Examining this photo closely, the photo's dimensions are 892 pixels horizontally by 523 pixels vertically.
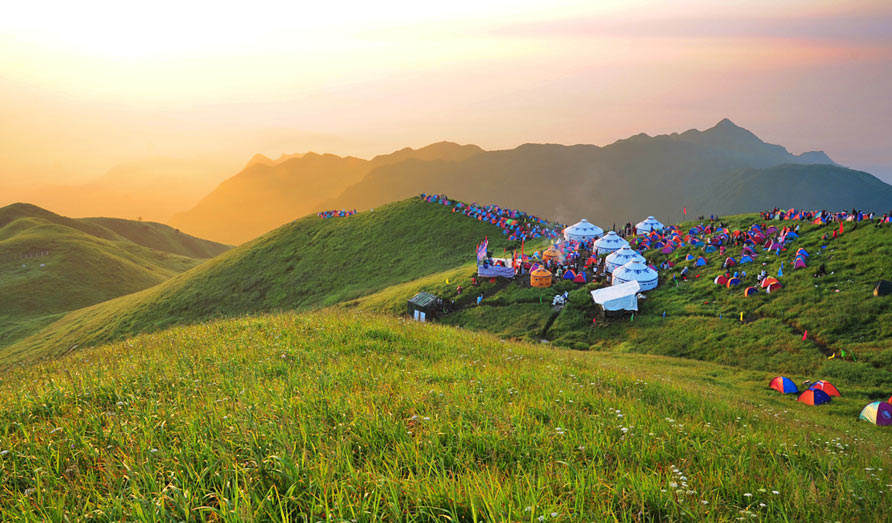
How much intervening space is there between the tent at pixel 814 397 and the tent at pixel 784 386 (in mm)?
933

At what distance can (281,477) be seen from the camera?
11.6 feet

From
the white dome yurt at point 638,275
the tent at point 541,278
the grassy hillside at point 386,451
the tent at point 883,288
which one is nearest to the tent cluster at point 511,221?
the tent at point 541,278

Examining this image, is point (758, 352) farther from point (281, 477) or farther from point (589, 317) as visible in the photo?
point (281, 477)

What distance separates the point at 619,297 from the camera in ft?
129

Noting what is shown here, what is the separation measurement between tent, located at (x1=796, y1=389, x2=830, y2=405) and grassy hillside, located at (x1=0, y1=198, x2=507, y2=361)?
47164 millimetres

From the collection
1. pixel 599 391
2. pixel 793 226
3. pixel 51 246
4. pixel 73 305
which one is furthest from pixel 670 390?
pixel 51 246

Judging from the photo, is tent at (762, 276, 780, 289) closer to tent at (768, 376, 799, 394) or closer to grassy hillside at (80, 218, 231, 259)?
tent at (768, 376, 799, 394)

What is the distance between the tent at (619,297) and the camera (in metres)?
39.1

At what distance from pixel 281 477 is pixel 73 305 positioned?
118537mm

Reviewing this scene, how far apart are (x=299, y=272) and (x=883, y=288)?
2901 inches

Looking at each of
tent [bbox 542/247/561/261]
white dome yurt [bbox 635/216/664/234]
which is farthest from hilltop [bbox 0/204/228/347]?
white dome yurt [bbox 635/216/664/234]

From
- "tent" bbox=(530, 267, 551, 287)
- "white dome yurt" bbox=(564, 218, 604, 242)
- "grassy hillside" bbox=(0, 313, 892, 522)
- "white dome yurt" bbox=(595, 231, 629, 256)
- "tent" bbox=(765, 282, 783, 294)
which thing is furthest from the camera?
"white dome yurt" bbox=(564, 218, 604, 242)

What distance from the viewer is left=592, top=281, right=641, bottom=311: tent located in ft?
128

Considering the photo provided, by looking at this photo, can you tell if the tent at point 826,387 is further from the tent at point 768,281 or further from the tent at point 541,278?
the tent at point 541,278
